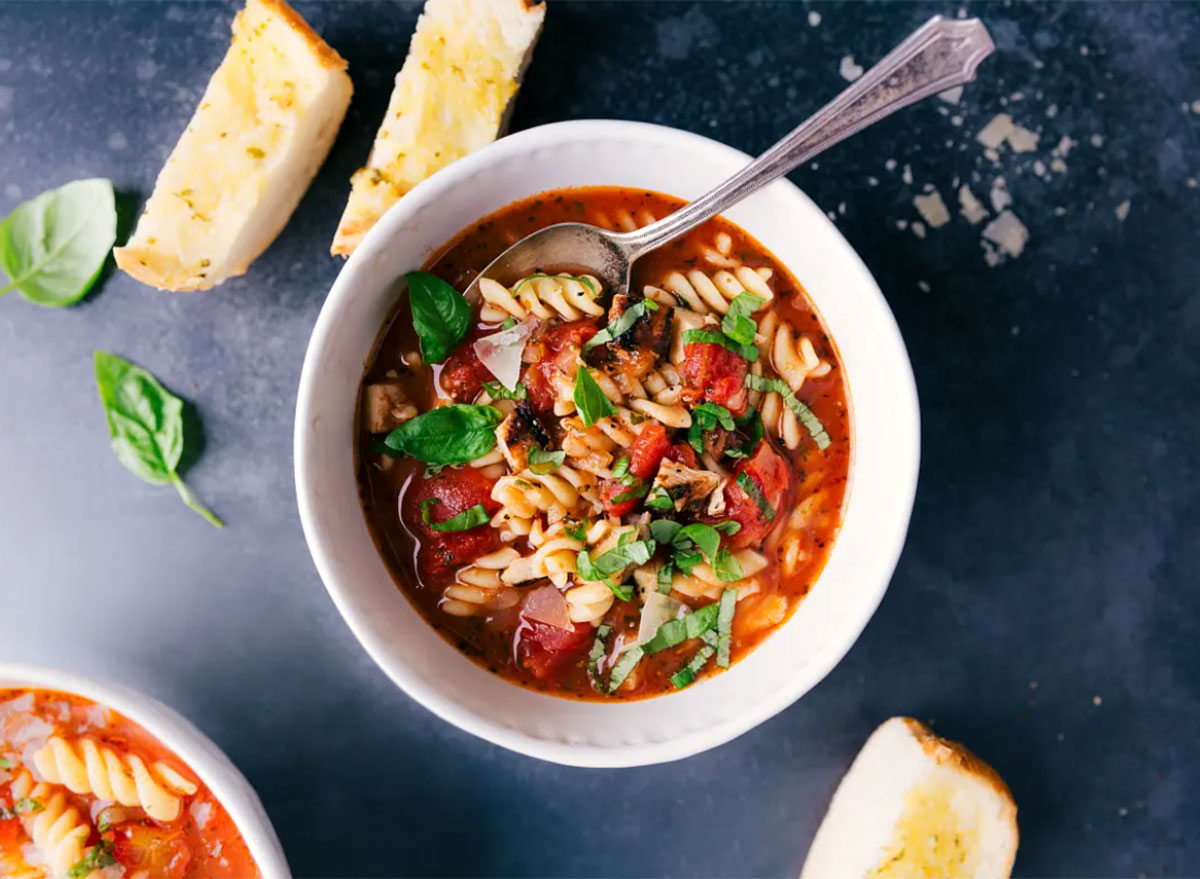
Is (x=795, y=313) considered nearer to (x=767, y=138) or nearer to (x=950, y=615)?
(x=767, y=138)

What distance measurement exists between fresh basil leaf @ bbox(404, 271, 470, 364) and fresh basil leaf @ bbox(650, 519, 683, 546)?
2.53 feet

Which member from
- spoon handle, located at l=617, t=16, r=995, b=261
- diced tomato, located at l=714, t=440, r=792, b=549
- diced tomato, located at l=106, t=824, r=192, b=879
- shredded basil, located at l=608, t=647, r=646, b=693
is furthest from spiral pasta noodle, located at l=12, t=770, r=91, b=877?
spoon handle, located at l=617, t=16, r=995, b=261

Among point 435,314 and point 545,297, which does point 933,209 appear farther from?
point 435,314

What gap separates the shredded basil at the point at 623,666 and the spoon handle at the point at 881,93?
1269 mm

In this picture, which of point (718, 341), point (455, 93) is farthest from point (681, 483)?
point (455, 93)

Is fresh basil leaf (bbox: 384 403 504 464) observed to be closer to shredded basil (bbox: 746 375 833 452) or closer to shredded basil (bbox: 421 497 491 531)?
shredded basil (bbox: 421 497 491 531)

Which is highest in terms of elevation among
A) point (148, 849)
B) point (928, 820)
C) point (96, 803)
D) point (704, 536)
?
point (704, 536)

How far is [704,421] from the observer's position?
2928mm

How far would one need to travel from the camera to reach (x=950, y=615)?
3611 mm

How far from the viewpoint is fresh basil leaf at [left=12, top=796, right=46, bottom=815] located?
3.17 meters

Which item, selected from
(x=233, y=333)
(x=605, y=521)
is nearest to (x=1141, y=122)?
(x=605, y=521)

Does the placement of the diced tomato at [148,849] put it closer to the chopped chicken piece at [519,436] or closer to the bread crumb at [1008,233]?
the chopped chicken piece at [519,436]

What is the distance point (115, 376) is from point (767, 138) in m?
2.34

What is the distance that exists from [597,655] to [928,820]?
1.25 meters
